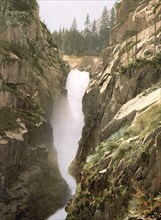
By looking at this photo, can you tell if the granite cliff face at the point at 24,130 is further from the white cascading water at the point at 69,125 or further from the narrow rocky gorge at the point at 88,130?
the white cascading water at the point at 69,125

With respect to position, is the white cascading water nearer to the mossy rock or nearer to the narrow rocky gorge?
the narrow rocky gorge

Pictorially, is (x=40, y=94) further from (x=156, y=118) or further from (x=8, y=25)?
(x=156, y=118)

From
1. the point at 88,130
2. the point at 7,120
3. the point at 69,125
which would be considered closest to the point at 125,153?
the point at 7,120

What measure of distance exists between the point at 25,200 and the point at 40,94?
15.9m

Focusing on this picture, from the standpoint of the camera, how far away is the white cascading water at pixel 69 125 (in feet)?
157

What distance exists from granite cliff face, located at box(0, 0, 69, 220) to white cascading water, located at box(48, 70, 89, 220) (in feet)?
6.75

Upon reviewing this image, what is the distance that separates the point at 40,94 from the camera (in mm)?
47500

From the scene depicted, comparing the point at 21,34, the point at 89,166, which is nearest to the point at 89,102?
the point at 21,34

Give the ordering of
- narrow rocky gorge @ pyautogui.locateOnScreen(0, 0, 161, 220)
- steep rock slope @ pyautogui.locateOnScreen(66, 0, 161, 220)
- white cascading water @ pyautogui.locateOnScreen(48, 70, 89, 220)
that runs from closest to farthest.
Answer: steep rock slope @ pyautogui.locateOnScreen(66, 0, 161, 220) < narrow rocky gorge @ pyautogui.locateOnScreen(0, 0, 161, 220) < white cascading water @ pyautogui.locateOnScreen(48, 70, 89, 220)

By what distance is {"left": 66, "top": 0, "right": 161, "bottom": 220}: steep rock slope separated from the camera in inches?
723

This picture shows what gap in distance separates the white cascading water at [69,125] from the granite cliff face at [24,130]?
6.75ft

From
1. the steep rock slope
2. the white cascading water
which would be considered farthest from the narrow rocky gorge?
the white cascading water

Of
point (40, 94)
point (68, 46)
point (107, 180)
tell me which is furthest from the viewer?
point (68, 46)

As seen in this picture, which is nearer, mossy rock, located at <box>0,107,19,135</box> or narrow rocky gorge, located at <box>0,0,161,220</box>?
narrow rocky gorge, located at <box>0,0,161,220</box>
